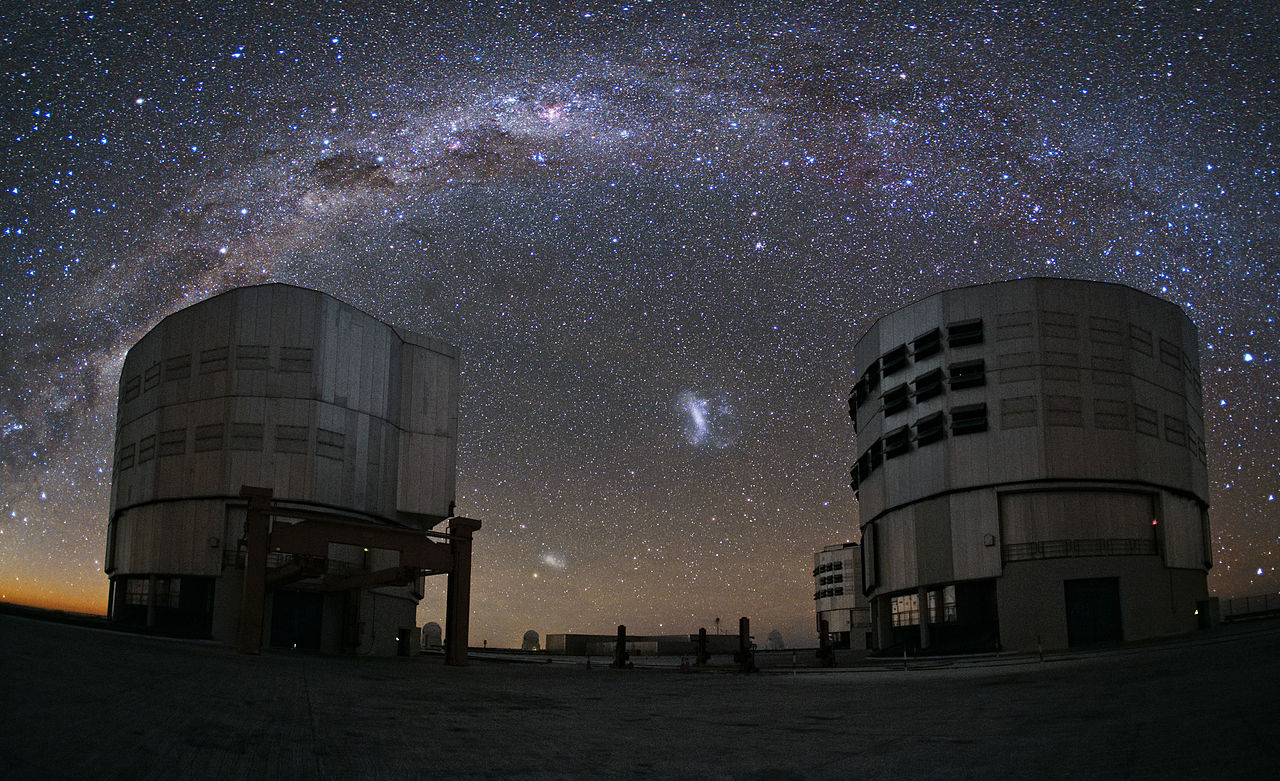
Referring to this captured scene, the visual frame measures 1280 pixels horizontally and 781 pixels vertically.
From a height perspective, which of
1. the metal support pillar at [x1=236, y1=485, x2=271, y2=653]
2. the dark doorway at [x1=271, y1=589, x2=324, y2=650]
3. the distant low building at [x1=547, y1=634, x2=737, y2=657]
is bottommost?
the distant low building at [x1=547, y1=634, x2=737, y2=657]

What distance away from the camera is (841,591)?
10456cm

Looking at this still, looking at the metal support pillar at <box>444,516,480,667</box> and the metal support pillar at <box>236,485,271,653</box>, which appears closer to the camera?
the metal support pillar at <box>236,485,271,653</box>

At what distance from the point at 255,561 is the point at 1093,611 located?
3753cm

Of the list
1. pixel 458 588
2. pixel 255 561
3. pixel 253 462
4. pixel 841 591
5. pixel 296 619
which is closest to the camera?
pixel 255 561

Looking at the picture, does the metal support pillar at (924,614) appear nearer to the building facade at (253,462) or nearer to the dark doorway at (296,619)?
the building facade at (253,462)

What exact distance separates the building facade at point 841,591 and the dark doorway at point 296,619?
194 feet

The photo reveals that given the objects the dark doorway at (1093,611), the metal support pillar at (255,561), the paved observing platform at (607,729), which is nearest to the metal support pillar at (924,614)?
the dark doorway at (1093,611)

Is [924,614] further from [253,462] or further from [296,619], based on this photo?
[253,462]

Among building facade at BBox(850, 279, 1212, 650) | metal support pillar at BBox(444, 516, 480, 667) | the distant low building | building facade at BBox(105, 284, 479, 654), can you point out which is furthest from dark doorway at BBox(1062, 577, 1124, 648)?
the distant low building

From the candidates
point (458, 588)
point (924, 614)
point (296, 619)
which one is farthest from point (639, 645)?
point (458, 588)

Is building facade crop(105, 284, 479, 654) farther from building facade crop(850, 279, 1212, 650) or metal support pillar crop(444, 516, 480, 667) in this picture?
building facade crop(850, 279, 1212, 650)

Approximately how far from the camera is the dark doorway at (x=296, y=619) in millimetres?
48062

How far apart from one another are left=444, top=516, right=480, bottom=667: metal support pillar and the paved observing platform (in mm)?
19005

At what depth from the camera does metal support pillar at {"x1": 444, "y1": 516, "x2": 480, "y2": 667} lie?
121ft
